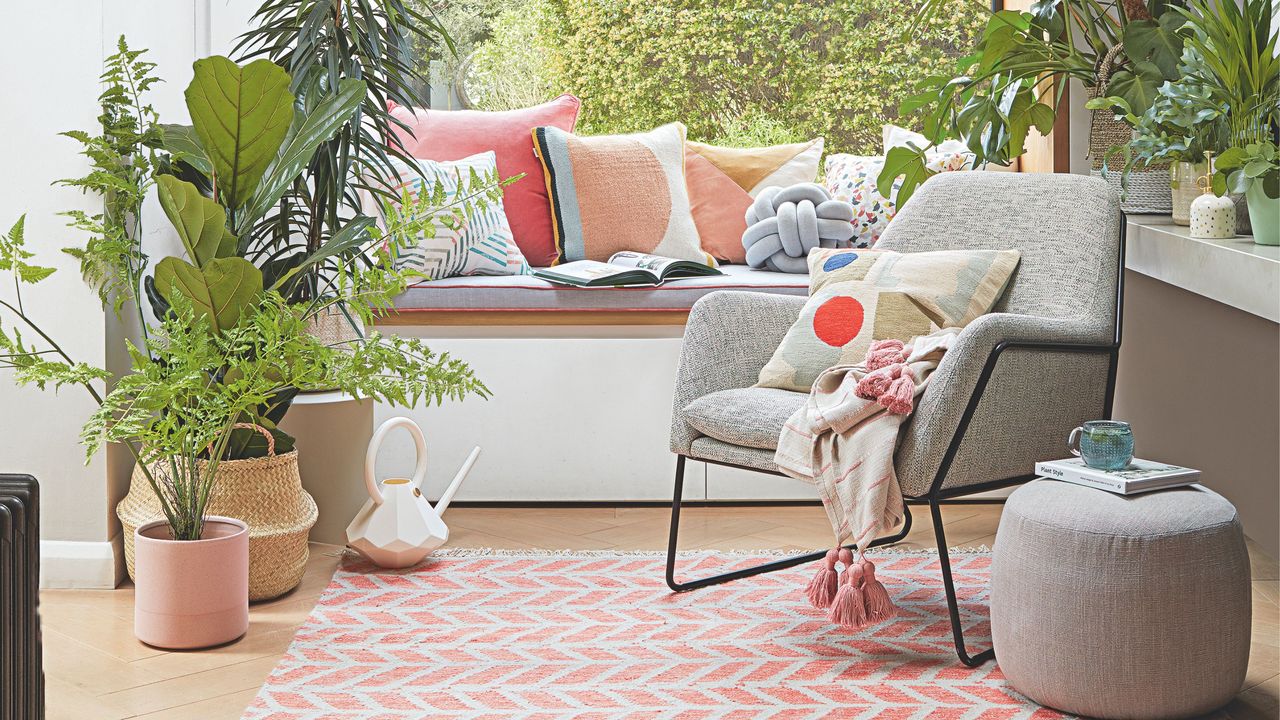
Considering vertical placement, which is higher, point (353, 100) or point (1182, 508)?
point (353, 100)

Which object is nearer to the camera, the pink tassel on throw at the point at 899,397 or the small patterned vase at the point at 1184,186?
the pink tassel on throw at the point at 899,397

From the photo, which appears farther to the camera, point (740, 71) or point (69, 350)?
point (740, 71)

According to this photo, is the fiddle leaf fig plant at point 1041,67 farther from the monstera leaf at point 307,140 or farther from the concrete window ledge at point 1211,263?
the monstera leaf at point 307,140

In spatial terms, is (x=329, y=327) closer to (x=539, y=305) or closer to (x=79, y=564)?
(x=539, y=305)

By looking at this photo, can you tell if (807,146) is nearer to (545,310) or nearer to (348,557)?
(545,310)

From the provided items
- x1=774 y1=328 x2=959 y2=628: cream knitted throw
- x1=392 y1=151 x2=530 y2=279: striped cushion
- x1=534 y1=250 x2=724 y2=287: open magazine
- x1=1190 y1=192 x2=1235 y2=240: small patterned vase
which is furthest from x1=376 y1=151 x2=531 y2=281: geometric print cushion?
x1=1190 y1=192 x2=1235 y2=240: small patterned vase

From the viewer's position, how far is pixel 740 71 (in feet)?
15.8

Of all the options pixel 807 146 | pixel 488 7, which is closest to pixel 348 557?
pixel 807 146

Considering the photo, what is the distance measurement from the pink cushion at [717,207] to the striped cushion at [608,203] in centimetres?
12

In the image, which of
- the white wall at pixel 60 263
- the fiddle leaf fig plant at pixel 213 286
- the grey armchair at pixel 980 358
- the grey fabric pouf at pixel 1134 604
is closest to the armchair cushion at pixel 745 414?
the grey armchair at pixel 980 358

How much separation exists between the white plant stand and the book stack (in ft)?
5.17

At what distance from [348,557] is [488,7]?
2.70 m

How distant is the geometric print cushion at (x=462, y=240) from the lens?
3.26m

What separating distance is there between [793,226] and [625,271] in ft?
1.82
